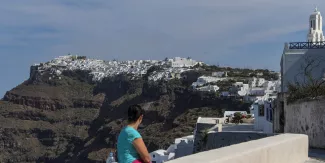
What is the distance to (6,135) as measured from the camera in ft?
327

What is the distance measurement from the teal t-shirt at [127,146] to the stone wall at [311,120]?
709cm

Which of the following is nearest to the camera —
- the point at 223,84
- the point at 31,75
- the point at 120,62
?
the point at 223,84

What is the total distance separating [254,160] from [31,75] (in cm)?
12781

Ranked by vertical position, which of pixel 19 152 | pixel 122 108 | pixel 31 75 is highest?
pixel 31 75

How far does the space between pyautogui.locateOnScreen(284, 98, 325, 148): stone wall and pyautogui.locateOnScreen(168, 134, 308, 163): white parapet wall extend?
146 inches

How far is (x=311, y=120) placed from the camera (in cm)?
1098

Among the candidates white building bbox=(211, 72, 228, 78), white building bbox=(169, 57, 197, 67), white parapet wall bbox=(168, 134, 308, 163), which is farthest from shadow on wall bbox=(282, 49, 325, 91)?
white building bbox=(169, 57, 197, 67)

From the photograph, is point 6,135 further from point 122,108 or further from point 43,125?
point 122,108

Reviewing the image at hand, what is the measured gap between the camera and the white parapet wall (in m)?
4.41

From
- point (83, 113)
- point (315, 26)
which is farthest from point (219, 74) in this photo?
point (315, 26)

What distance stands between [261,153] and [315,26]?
2457 cm

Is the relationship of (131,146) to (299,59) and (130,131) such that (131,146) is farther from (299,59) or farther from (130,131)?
(299,59)

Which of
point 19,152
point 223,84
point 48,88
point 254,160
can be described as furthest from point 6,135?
point 254,160

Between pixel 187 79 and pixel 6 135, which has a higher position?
pixel 187 79
